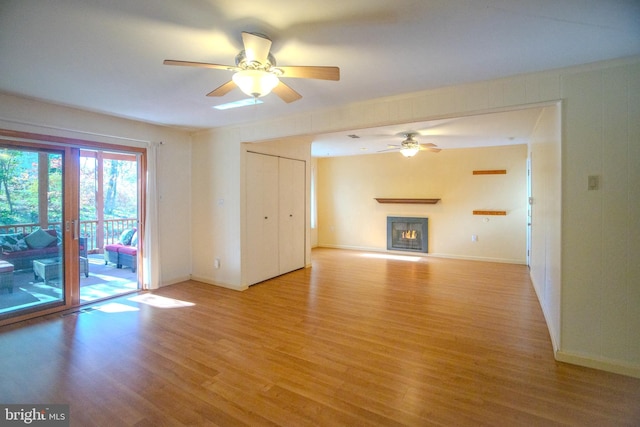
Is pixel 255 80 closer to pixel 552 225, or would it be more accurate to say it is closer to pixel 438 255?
pixel 552 225

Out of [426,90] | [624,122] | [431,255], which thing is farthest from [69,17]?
[431,255]

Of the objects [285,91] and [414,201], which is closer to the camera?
[285,91]

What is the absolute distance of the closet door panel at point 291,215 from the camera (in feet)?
17.7

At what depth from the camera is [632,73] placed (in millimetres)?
2277

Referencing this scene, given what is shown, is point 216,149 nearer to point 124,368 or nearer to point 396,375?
point 124,368

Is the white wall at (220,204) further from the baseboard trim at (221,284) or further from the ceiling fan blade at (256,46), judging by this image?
the ceiling fan blade at (256,46)

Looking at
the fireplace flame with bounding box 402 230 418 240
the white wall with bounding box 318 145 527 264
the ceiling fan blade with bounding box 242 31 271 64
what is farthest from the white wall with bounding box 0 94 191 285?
the fireplace flame with bounding box 402 230 418 240

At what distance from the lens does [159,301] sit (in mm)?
4102

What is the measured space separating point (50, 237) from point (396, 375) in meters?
4.33

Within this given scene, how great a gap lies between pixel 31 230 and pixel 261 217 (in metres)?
2.84

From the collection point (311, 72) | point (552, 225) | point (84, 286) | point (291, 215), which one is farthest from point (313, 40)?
point (84, 286)

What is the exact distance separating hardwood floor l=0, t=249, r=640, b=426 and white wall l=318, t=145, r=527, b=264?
259cm

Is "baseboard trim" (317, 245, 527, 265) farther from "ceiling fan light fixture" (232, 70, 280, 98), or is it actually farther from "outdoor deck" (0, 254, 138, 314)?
"ceiling fan light fixture" (232, 70, 280, 98)

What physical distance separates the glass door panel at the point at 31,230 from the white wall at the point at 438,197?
590 cm
